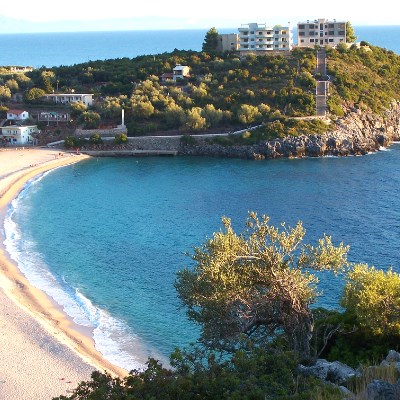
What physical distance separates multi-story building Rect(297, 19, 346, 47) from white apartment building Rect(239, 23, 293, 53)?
273cm

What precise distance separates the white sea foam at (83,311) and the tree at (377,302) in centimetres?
853

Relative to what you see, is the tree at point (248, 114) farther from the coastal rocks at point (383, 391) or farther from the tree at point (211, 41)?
the coastal rocks at point (383, 391)

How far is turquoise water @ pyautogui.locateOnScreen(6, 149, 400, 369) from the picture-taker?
30.5 metres

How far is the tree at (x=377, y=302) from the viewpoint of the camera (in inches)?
824

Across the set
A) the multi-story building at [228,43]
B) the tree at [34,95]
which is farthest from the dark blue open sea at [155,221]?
the multi-story building at [228,43]

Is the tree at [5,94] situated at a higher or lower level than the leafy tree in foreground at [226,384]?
higher

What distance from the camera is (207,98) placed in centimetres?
7600

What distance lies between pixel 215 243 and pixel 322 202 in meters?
29.1

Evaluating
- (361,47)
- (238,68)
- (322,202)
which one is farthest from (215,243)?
(361,47)

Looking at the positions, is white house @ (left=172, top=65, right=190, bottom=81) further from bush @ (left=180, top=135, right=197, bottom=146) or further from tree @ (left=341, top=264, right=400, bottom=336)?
tree @ (left=341, top=264, right=400, bottom=336)

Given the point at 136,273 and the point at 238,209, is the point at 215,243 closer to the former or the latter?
the point at 136,273

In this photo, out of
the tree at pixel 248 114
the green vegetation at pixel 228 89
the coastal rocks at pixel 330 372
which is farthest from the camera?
the green vegetation at pixel 228 89

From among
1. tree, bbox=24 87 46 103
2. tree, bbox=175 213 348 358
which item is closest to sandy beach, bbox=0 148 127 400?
tree, bbox=175 213 348 358

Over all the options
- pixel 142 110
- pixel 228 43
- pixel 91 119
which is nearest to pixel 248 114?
pixel 142 110
